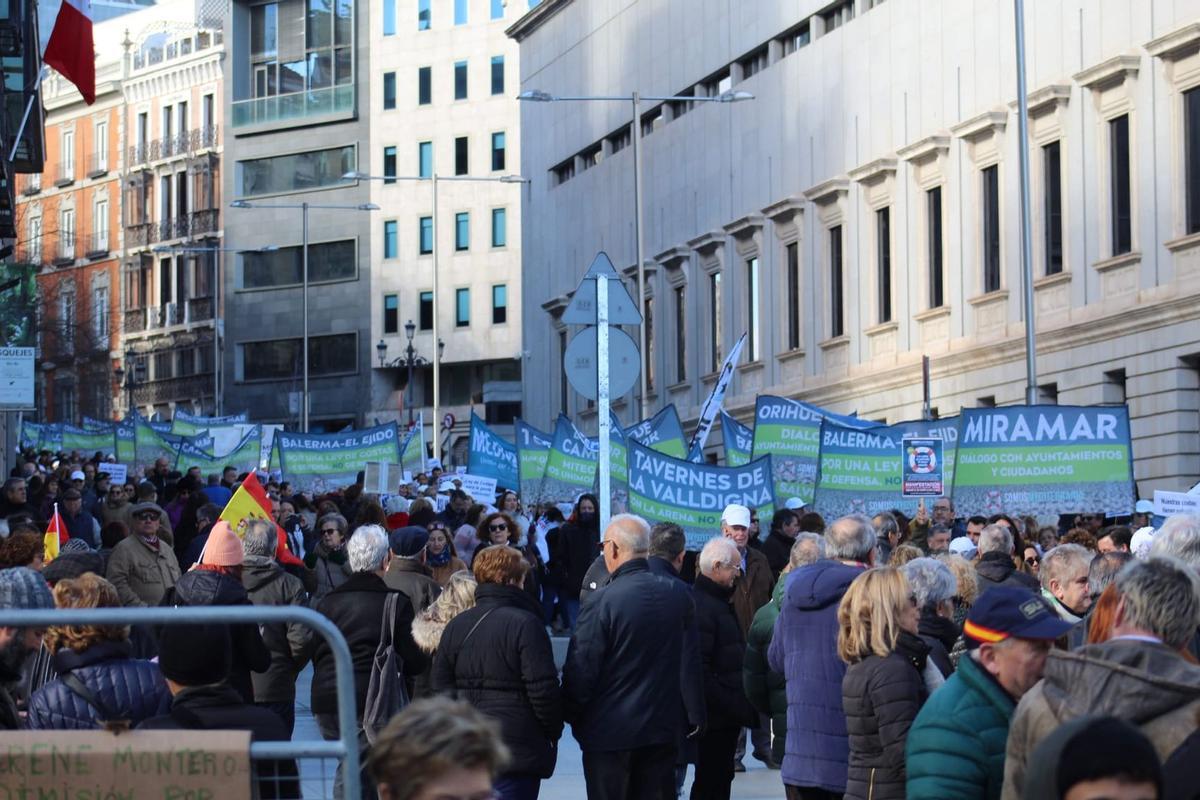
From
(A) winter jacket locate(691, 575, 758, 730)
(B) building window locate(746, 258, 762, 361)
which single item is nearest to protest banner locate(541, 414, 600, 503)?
(A) winter jacket locate(691, 575, 758, 730)

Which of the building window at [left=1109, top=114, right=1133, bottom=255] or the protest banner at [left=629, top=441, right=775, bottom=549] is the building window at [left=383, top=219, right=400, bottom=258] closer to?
the building window at [left=1109, top=114, right=1133, bottom=255]

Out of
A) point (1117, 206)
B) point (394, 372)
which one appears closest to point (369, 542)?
point (1117, 206)

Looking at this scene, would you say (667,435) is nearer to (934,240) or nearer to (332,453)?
(332,453)

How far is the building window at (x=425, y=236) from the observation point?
312 feet

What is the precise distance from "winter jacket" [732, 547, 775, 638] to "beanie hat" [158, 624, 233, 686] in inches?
373

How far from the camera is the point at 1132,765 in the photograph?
477 cm

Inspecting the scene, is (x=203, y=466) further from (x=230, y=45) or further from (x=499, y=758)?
(x=230, y=45)

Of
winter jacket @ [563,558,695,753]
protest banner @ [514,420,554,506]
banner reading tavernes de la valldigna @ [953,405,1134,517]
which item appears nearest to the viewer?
winter jacket @ [563,558,695,753]

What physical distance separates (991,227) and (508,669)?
117 ft

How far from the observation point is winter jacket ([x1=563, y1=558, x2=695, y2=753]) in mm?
10156

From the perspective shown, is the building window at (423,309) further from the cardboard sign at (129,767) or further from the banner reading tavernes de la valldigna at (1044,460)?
the cardboard sign at (129,767)

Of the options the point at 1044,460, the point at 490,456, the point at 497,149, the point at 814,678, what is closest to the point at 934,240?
the point at 490,456

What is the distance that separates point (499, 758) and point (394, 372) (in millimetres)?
90362

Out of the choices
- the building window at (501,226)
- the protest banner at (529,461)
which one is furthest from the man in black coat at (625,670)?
the building window at (501,226)
